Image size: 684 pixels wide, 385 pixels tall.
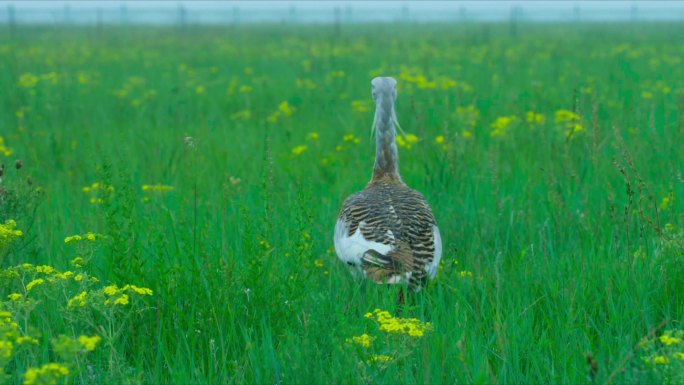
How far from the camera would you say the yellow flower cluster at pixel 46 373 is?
2320 mm

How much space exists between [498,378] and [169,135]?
6631mm

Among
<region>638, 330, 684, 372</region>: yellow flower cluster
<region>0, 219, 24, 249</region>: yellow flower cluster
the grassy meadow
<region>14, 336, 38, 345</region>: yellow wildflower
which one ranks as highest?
<region>0, 219, 24, 249</region>: yellow flower cluster

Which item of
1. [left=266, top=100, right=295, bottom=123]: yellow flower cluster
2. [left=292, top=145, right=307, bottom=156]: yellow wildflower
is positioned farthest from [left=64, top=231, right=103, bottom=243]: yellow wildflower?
[left=266, top=100, right=295, bottom=123]: yellow flower cluster

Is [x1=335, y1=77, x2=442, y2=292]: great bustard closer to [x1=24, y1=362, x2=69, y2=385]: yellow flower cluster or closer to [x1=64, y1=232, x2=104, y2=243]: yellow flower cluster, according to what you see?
[x1=64, y1=232, x2=104, y2=243]: yellow flower cluster

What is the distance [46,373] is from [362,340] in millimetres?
1146

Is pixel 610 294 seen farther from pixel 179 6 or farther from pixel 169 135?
pixel 179 6

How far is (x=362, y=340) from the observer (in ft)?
9.89

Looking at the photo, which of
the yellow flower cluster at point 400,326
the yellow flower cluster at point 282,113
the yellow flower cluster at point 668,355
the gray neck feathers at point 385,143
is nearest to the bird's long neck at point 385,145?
the gray neck feathers at point 385,143

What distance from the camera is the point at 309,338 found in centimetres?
322

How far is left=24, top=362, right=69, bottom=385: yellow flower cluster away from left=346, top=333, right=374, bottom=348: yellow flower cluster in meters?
1.06

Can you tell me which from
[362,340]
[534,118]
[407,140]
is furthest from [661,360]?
[534,118]

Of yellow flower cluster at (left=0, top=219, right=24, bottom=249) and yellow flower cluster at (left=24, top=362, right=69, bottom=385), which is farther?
yellow flower cluster at (left=0, top=219, right=24, bottom=249)

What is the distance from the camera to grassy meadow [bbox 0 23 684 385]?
320cm

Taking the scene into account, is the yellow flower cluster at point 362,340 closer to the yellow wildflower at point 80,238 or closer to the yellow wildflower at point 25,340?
the yellow wildflower at point 25,340
